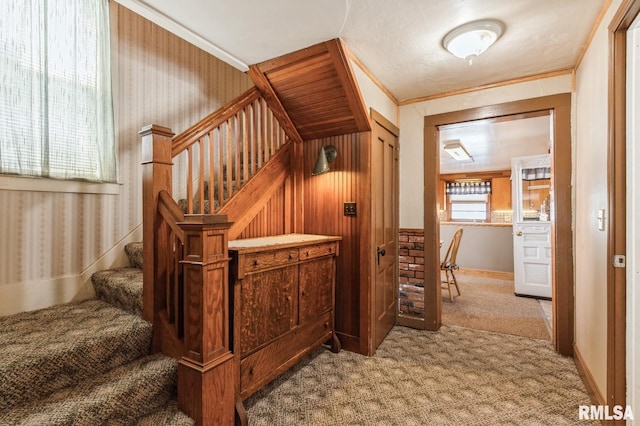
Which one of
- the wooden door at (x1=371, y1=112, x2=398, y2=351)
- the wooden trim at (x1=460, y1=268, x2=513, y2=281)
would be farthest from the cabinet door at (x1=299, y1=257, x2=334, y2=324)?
the wooden trim at (x1=460, y1=268, x2=513, y2=281)

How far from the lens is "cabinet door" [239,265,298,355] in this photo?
1.77 metres

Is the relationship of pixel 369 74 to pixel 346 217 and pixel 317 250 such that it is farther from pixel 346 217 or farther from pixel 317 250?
pixel 317 250

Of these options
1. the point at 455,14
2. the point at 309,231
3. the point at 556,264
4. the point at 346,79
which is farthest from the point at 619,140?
the point at 309,231

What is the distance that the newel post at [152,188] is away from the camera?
173cm

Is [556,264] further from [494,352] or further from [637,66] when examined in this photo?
[637,66]

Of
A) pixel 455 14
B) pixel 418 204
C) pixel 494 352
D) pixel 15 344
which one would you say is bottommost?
pixel 494 352

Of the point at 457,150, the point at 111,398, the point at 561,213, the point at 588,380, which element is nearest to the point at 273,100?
the point at 111,398

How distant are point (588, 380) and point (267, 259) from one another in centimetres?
234

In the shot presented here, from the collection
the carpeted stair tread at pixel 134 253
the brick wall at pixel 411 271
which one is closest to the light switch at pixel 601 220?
the brick wall at pixel 411 271

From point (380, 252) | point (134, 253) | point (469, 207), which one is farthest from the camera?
point (469, 207)

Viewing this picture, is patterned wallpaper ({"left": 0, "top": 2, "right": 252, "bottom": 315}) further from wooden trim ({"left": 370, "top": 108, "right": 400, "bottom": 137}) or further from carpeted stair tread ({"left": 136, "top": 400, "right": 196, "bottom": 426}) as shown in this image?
wooden trim ({"left": 370, "top": 108, "right": 400, "bottom": 137})

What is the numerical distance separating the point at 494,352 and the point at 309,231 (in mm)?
1985

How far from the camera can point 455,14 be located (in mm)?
1817

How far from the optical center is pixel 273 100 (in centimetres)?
261
